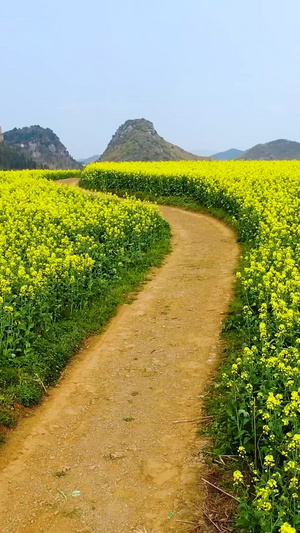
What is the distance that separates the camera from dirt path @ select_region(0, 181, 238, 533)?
5688 millimetres

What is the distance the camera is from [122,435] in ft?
23.1

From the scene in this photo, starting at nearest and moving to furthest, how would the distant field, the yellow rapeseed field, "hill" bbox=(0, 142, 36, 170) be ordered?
1. the distant field
2. the yellow rapeseed field
3. "hill" bbox=(0, 142, 36, 170)

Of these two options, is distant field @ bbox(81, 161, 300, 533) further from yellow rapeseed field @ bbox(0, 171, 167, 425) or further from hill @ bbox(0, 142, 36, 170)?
hill @ bbox(0, 142, 36, 170)

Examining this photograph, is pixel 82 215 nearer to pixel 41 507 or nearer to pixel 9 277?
pixel 9 277

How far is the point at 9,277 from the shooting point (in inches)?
428

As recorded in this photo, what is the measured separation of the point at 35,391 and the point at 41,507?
8.24ft

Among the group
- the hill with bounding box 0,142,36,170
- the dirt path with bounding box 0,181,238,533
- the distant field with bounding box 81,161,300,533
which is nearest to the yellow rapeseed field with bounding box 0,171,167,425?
the dirt path with bounding box 0,181,238,533

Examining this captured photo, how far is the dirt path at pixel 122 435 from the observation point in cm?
569

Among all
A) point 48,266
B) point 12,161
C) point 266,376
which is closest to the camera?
point 266,376

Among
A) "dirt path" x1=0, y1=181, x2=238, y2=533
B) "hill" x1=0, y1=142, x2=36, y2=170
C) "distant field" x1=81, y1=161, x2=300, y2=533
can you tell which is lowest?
"dirt path" x1=0, y1=181, x2=238, y2=533

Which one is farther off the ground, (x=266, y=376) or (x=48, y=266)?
(x=48, y=266)

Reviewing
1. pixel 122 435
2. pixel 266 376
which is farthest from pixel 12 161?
pixel 266 376

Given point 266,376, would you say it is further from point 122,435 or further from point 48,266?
point 48,266

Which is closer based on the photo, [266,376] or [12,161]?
[266,376]
